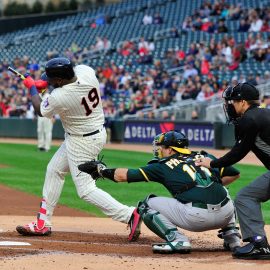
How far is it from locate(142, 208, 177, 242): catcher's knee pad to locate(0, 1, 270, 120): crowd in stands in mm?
16596

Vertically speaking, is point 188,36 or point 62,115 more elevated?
point 62,115

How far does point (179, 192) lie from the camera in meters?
7.23

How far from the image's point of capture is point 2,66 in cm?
3803

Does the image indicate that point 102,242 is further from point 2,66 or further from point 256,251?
point 2,66

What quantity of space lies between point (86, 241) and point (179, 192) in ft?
4.29

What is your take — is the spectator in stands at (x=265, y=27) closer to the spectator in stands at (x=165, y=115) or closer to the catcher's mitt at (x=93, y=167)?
the spectator in stands at (x=165, y=115)

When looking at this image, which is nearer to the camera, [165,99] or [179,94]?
[179,94]

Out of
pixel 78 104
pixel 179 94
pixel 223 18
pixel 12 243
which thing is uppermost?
pixel 78 104

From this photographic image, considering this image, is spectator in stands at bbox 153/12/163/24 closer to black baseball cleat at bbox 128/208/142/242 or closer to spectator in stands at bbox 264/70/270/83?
spectator in stands at bbox 264/70/270/83

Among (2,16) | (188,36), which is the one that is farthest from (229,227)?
(2,16)

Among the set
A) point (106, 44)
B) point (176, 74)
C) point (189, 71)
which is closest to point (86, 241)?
point (189, 71)

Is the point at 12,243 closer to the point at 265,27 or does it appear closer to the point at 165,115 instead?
the point at 165,115

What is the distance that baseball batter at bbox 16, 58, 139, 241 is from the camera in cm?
807

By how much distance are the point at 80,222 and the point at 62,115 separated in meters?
1.98
